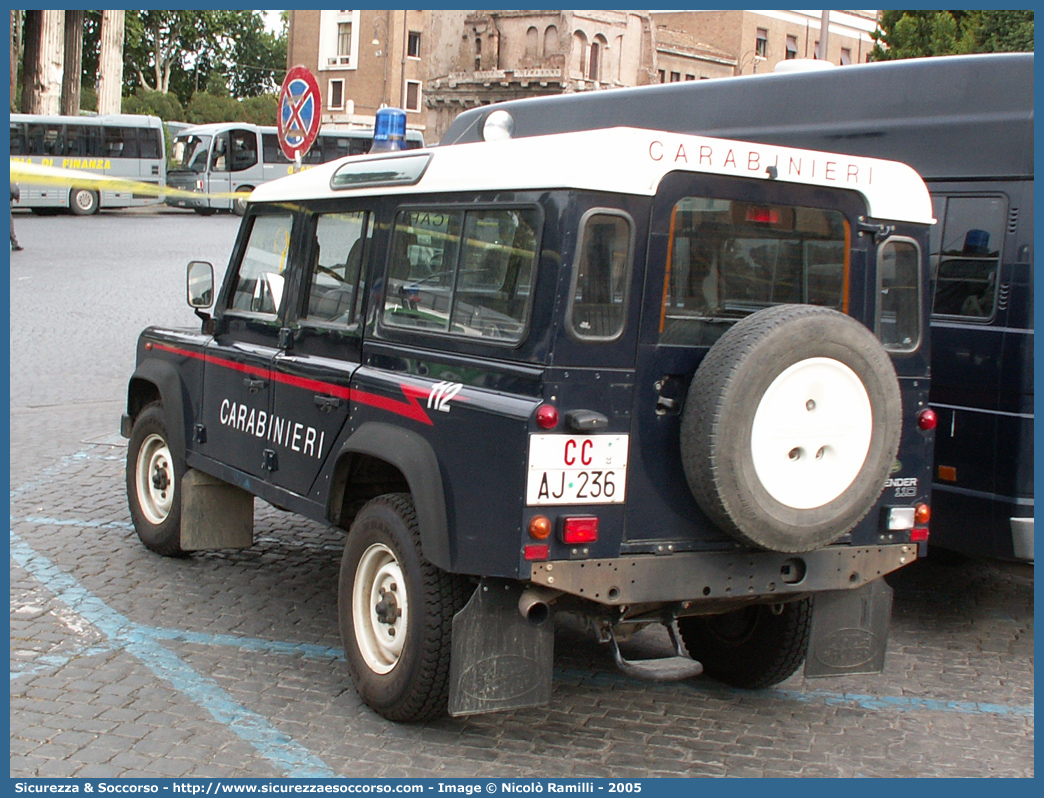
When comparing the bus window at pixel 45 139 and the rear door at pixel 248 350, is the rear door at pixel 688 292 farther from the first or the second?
the bus window at pixel 45 139

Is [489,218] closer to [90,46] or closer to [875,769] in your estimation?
[875,769]

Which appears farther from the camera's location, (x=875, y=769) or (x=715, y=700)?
(x=715, y=700)

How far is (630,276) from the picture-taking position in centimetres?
438

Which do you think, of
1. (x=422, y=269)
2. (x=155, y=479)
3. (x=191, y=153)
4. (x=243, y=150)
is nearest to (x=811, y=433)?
(x=422, y=269)

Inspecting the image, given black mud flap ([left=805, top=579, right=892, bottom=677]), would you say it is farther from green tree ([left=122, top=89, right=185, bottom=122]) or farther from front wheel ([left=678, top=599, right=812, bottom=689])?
green tree ([left=122, top=89, right=185, bottom=122])

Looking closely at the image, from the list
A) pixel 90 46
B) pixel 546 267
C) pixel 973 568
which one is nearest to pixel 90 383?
pixel 973 568

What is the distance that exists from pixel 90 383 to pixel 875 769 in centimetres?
1005

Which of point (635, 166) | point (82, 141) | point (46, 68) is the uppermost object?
point (46, 68)

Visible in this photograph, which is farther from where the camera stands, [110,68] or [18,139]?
[110,68]

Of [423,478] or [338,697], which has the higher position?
[423,478]

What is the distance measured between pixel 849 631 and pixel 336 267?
2709mm

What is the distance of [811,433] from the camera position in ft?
14.4

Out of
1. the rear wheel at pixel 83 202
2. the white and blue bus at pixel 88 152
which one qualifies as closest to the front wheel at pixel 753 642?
the white and blue bus at pixel 88 152

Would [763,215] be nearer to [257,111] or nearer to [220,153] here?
[220,153]
